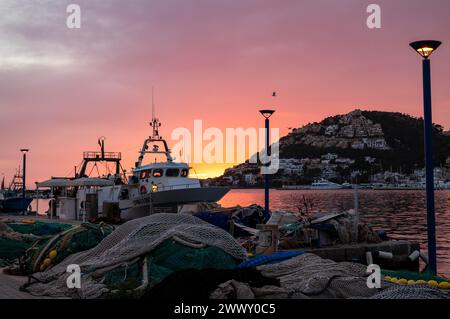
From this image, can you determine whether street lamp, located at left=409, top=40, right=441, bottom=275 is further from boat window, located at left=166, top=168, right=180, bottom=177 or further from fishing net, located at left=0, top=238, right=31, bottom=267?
boat window, located at left=166, top=168, right=180, bottom=177

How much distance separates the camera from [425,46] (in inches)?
419

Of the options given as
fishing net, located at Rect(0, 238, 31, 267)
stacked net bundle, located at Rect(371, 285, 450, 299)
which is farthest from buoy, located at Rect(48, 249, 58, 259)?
stacked net bundle, located at Rect(371, 285, 450, 299)

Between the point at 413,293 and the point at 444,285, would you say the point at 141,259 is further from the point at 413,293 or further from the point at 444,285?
the point at 444,285

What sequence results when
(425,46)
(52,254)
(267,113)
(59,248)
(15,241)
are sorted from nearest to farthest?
(425,46) → (52,254) → (59,248) → (15,241) → (267,113)

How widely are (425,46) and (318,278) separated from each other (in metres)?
4.87

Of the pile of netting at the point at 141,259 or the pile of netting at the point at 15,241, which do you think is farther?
the pile of netting at the point at 15,241

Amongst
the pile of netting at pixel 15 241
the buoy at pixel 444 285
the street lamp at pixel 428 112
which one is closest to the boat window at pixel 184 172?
the pile of netting at pixel 15 241

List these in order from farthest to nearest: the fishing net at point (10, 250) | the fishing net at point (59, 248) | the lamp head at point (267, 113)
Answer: the lamp head at point (267, 113), the fishing net at point (10, 250), the fishing net at point (59, 248)

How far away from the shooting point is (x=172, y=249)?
9844 mm

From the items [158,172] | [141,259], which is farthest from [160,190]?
[141,259]

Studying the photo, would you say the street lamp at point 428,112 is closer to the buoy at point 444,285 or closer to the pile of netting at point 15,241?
the buoy at point 444,285

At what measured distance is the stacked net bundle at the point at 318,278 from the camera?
8.44 metres

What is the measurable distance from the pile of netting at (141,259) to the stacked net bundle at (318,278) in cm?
95
